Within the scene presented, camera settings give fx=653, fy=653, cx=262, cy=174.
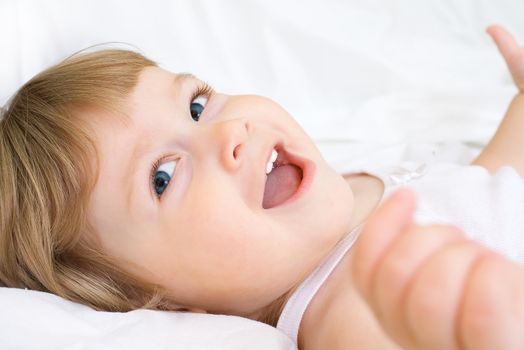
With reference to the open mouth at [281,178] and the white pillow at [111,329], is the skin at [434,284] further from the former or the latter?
the open mouth at [281,178]

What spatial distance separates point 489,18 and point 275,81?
0.55 m

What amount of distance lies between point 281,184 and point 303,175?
41 millimetres

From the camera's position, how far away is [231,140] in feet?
2.95

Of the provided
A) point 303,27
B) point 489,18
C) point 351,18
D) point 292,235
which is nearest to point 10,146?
point 292,235

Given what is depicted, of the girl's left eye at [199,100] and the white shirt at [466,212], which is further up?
the girl's left eye at [199,100]

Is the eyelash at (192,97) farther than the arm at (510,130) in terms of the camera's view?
No

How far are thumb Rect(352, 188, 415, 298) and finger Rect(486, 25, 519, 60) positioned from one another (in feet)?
2.86

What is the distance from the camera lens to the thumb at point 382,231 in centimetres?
48

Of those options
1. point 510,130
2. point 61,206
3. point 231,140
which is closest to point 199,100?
point 231,140

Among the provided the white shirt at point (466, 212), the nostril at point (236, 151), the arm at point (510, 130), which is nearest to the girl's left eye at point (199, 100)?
the nostril at point (236, 151)

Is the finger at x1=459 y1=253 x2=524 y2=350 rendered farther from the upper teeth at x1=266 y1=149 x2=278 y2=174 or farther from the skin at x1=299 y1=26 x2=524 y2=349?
the upper teeth at x1=266 y1=149 x2=278 y2=174

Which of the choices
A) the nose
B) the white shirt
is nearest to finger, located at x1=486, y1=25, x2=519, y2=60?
the white shirt

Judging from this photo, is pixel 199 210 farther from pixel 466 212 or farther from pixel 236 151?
pixel 466 212

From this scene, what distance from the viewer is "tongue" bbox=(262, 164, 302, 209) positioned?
99cm
